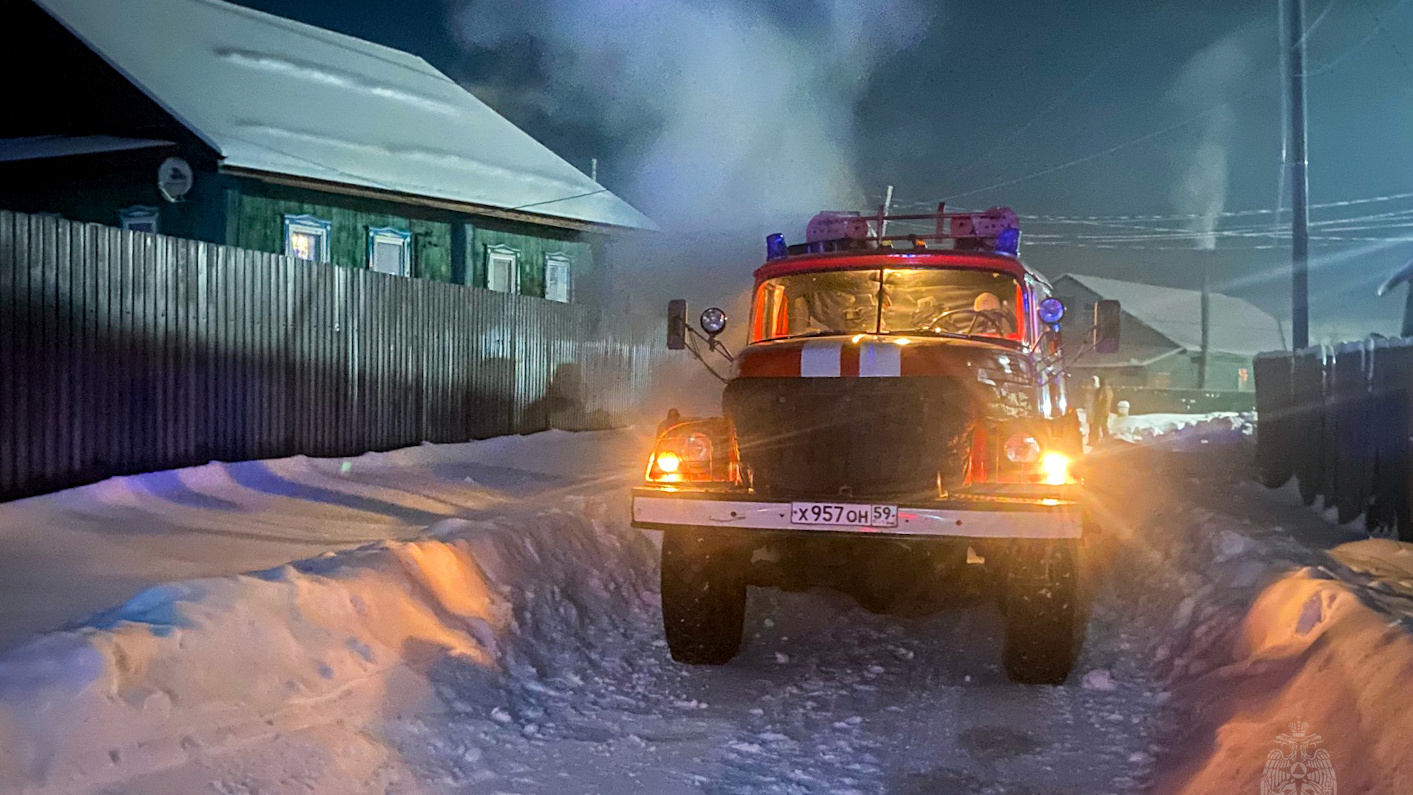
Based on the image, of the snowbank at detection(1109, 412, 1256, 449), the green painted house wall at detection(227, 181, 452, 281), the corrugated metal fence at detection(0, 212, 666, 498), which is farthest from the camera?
the snowbank at detection(1109, 412, 1256, 449)

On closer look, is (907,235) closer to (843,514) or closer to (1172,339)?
(843,514)

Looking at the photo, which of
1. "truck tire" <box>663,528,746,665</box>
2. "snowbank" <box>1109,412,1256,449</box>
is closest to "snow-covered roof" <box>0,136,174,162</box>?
"truck tire" <box>663,528,746,665</box>

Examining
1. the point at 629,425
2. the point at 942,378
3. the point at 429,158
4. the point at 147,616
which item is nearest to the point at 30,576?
the point at 147,616

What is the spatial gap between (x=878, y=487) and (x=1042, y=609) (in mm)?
1070

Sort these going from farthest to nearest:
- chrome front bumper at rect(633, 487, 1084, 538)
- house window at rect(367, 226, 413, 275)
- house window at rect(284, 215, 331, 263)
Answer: house window at rect(367, 226, 413, 275), house window at rect(284, 215, 331, 263), chrome front bumper at rect(633, 487, 1084, 538)

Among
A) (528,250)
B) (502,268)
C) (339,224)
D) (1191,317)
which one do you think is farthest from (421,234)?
(1191,317)

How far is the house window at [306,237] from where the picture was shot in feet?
68.7

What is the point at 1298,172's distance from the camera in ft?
68.2

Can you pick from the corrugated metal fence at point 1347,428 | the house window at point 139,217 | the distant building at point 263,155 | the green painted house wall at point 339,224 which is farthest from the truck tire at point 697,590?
the house window at point 139,217

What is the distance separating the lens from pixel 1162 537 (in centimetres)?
973

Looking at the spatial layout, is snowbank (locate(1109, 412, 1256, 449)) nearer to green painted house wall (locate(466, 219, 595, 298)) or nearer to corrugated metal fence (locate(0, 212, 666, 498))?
green painted house wall (locate(466, 219, 595, 298))

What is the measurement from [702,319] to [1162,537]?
5.02 metres

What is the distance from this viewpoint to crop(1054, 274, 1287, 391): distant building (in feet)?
210

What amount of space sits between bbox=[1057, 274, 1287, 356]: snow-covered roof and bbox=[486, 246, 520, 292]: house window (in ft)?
161
